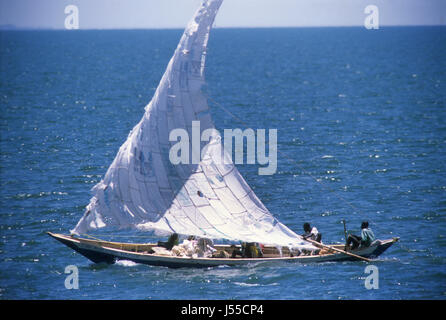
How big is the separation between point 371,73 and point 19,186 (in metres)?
95.4

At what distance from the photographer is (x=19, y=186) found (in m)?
50.9

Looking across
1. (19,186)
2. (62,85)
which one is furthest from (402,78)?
(19,186)

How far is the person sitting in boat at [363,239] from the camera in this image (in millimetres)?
36281

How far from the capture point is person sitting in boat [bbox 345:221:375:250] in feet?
119

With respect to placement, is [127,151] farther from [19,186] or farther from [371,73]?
[371,73]

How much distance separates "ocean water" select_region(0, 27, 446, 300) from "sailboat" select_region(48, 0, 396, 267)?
202 cm
